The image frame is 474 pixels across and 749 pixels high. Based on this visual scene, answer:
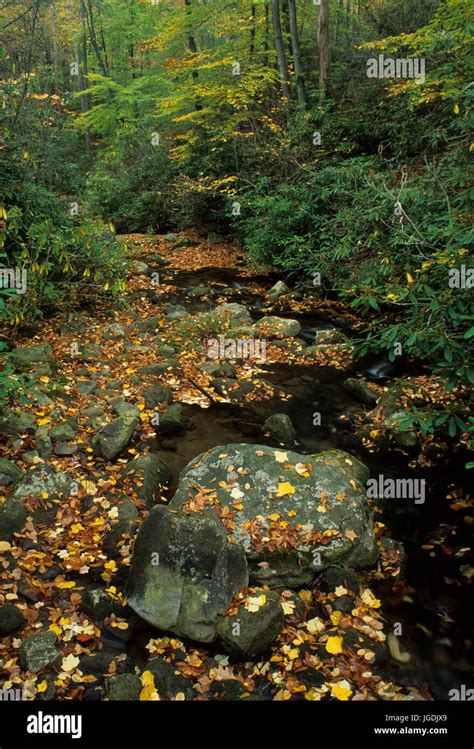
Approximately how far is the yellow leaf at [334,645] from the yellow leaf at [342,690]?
0.23 metres

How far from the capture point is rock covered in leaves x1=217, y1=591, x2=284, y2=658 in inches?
147

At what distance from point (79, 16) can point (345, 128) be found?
25.7 m

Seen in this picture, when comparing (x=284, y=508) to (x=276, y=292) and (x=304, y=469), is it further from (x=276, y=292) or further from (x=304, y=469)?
(x=276, y=292)

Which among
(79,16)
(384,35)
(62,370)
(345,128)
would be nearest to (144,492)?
(62,370)

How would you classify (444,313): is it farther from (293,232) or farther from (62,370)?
(293,232)

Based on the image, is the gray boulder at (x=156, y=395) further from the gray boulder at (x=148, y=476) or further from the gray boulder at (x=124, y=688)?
the gray boulder at (x=124, y=688)

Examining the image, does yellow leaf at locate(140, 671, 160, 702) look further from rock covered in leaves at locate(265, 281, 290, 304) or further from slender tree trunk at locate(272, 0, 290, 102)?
slender tree trunk at locate(272, 0, 290, 102)

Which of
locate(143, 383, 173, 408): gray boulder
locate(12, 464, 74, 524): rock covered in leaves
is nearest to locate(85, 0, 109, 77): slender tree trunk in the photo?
locate(143, 383, 173, 408): gray boulder

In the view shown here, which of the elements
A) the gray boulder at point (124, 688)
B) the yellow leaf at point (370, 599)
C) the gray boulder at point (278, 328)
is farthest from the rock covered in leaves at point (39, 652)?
the gray boulder at point (278, 328)

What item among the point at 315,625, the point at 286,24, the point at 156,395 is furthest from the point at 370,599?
the point at 286,24

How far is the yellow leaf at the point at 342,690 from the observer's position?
3508 millimetres

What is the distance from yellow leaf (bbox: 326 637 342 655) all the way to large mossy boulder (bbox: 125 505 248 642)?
0.83 meters

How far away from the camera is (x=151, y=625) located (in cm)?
401
